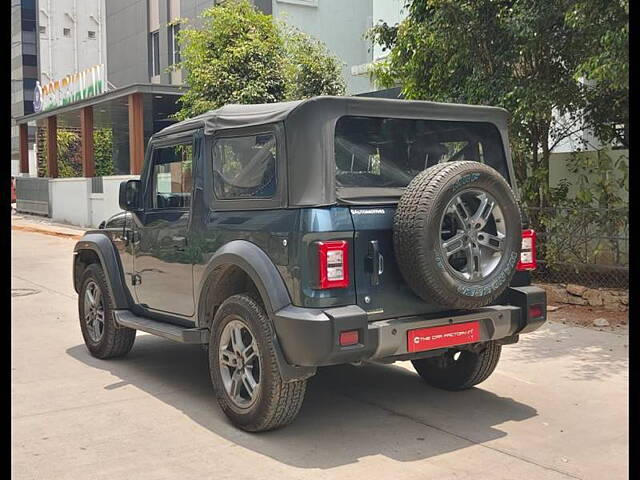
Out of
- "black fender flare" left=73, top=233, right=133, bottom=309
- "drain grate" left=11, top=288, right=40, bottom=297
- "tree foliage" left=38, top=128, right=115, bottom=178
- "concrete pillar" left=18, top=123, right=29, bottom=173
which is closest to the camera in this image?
"black fender flare" left=73, top=233, right=133, bottom=309

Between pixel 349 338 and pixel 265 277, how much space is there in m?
0.65

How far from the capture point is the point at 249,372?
5.07 meters

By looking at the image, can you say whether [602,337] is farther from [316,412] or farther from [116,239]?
[116,239]

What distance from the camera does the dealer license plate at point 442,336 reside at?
4.81m

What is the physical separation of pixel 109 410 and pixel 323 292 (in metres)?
2.06

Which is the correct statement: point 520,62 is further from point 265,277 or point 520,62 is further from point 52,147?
point 52,147

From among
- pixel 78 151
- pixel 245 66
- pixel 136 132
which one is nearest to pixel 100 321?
pixel 245 66

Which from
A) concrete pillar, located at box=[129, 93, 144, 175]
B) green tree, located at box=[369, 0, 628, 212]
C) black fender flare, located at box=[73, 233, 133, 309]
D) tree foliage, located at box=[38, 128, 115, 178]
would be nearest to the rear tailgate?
black fender flare, located at box=[73, 233, 133, 309]

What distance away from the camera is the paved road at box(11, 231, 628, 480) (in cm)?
450

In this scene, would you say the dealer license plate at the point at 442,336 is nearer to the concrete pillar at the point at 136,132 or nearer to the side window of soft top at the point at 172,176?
the side window of soft top at the point at 172,176

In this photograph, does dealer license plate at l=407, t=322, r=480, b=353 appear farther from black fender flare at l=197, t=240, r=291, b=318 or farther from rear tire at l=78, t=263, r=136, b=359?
rear tire at l=78, t=263, r=136, b=359

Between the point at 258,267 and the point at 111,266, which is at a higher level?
the point at 258,267

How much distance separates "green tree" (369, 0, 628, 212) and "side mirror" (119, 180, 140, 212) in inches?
178

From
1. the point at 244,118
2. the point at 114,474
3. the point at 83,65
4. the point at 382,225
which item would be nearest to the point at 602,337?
the point at 382,225
